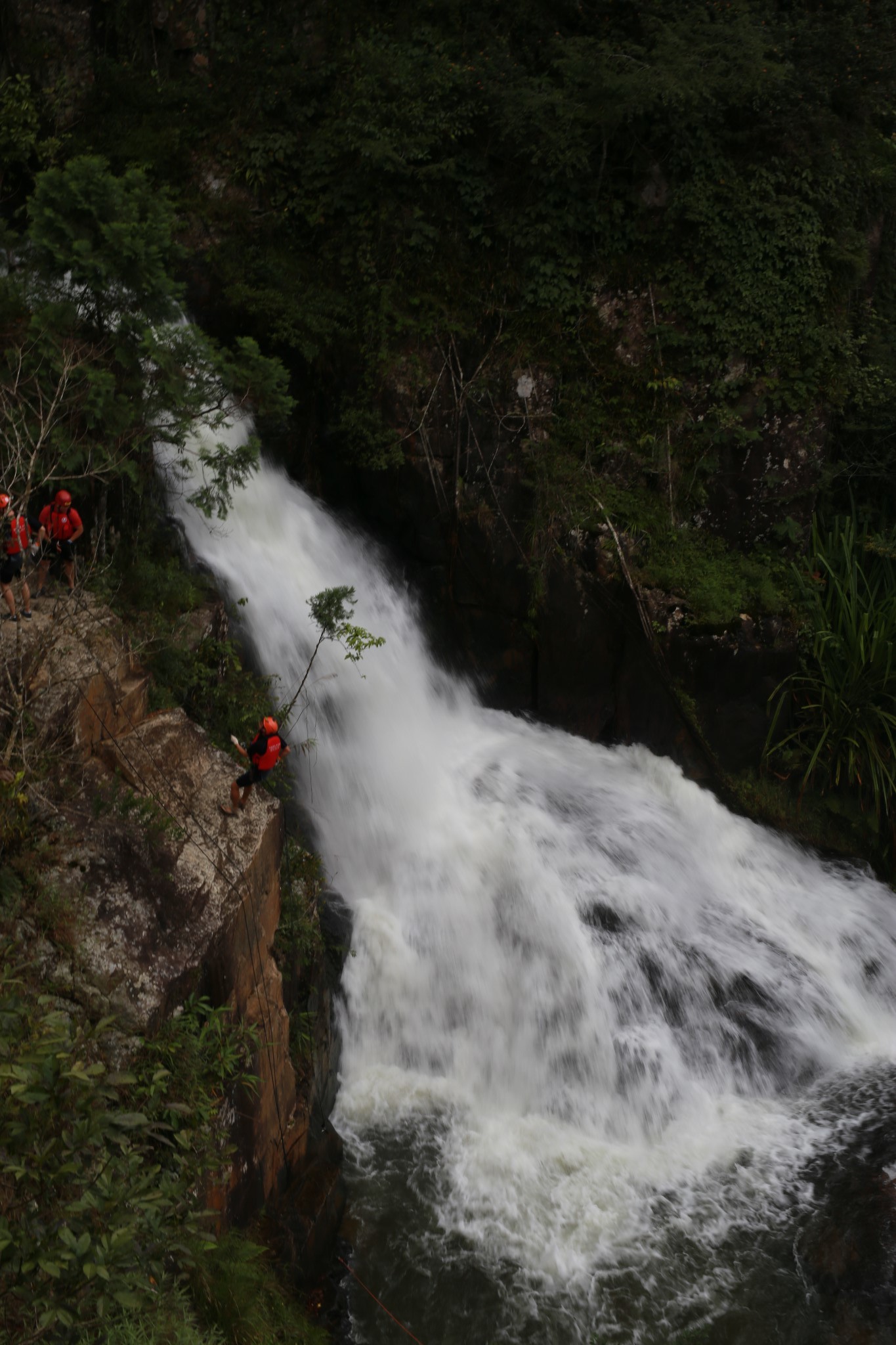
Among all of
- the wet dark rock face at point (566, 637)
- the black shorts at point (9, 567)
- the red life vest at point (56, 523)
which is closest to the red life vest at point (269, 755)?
the black shorts at point (9, 567)

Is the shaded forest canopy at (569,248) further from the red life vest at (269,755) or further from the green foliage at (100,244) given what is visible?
the red life vest at (269,755)

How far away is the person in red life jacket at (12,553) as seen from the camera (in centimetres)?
588

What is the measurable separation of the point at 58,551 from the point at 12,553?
2.10ft

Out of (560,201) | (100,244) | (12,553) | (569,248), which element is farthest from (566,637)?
(12,553)

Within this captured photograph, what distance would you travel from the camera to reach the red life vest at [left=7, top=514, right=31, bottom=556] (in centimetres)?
588

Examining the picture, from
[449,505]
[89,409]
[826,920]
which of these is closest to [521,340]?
[449,505]

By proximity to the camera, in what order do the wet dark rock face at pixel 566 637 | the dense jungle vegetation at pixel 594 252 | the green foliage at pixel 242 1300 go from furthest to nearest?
1. the wet dark rock face at pixel 566 637
2. the dense jungle vegetation at pixel 594 252
3. the green foliage at pixel 242 1300

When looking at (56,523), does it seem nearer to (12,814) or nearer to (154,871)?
(12,814)

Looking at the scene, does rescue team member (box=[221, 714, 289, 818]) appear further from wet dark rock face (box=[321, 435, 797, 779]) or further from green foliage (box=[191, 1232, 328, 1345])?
wet dark rock face (box=[321, 435, 797, 779])

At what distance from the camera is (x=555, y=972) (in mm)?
7633

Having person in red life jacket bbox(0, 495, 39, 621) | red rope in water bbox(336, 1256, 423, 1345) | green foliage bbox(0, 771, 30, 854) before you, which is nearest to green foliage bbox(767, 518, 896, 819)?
red rope in water bbox(336, 1256, 423, 1345)

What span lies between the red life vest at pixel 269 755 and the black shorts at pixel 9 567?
199 centimetres

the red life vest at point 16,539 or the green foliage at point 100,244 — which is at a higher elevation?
the green foliage at point 100,244

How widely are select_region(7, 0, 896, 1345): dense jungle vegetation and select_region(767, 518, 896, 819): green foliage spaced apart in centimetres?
4
